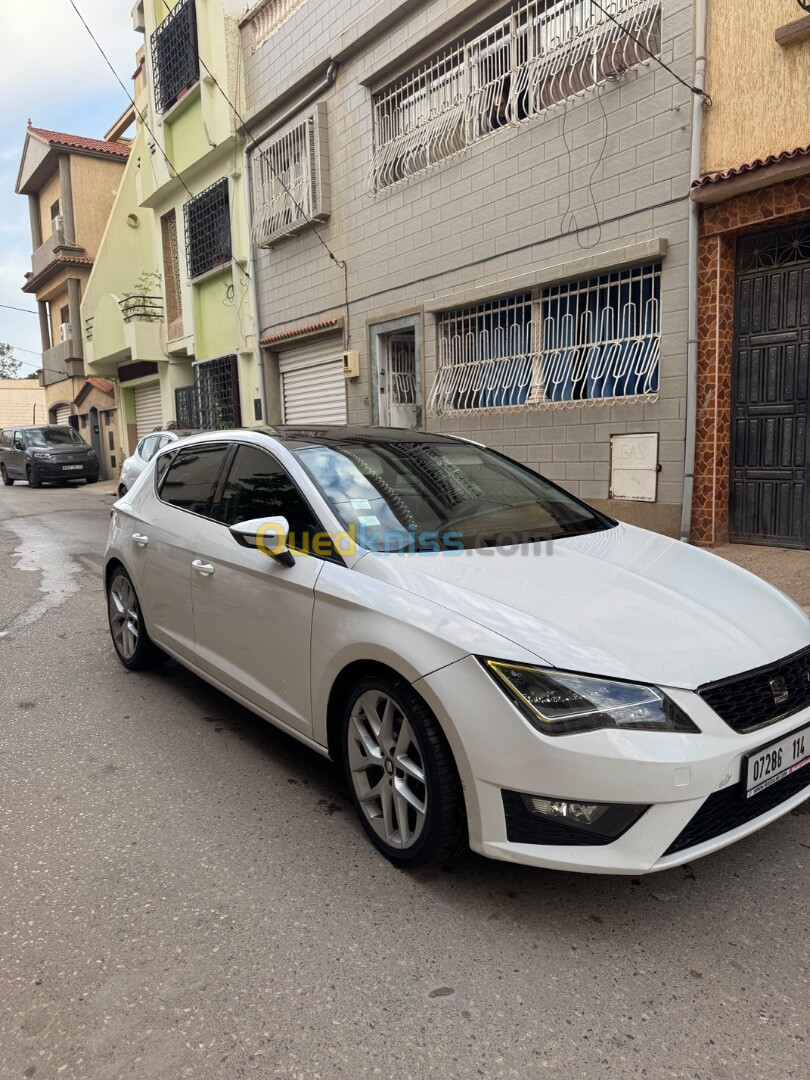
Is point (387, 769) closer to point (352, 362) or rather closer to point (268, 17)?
point (352, 362)

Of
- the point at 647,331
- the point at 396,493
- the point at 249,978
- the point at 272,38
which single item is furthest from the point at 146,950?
the point at 272,38

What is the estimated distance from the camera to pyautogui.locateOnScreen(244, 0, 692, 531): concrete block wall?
712cm

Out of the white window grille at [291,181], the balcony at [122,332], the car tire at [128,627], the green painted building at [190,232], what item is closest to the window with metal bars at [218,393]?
the green painted building at [190,232]

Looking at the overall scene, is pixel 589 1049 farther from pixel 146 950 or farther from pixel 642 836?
pixel 146 950

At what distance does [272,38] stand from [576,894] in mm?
13812

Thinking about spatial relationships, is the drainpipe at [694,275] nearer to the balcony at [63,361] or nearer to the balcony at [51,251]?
the balcony at [63,361]

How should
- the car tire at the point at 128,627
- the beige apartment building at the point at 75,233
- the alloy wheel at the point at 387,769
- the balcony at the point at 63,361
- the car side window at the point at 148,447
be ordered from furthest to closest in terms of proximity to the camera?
the balcony at the point at 63,361
the beige apartment building at the point at 75,233
the car side window at the point at 148,447
the car tire at the point at 128,627
the alloy wheel at the point at 387,769

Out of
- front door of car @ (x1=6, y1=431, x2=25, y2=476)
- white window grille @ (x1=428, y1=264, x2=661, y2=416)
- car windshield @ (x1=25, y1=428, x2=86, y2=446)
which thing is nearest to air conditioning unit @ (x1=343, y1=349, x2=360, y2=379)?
white window grille @ (x1=428, y1=264, x2=661, y2=416)

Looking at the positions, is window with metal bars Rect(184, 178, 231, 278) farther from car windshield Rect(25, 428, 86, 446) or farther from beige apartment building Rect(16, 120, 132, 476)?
beige apartment building Rect(16, 120, 132, 476)

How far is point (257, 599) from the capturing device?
319 centimetres

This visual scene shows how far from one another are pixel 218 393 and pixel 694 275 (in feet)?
35.3

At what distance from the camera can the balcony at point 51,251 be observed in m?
24.7

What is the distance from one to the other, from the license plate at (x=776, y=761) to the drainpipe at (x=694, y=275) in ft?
16.3

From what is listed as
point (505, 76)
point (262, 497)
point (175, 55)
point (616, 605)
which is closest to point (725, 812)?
point (616, 605)
